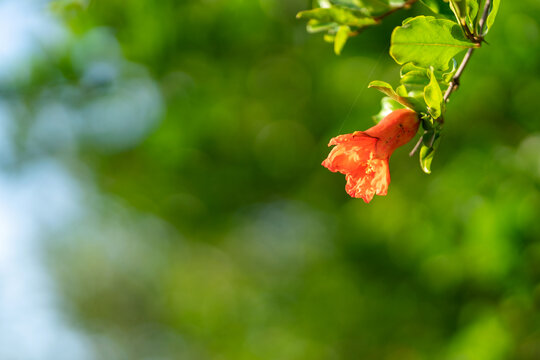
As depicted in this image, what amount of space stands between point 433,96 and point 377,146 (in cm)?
10

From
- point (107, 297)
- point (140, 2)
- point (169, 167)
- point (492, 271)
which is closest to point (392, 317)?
point (492, 271)

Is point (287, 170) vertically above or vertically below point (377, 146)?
above

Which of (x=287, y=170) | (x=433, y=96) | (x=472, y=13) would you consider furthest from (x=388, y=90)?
(x=287, y=170)

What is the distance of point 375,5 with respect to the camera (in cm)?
77

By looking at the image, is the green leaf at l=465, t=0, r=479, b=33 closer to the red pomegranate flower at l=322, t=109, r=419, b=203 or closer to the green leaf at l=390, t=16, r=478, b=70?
the green leaf at l=390, t=16, r=478, b=70

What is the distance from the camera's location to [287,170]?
331 cm

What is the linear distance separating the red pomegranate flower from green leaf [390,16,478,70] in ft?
0.22

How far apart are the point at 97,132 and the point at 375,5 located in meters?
3.26

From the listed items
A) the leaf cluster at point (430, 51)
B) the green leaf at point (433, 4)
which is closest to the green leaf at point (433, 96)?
the leaf cluster at point (430, 51)

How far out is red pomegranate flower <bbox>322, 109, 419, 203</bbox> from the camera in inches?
25.3

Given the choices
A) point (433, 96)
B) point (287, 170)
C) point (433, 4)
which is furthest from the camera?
point (287, 170)

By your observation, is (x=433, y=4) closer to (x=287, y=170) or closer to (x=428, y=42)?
(x=428, y=42)

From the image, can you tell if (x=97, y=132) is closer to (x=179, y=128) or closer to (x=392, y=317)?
(x=179, y=128)

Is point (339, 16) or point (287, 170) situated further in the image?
point (287, 170)
